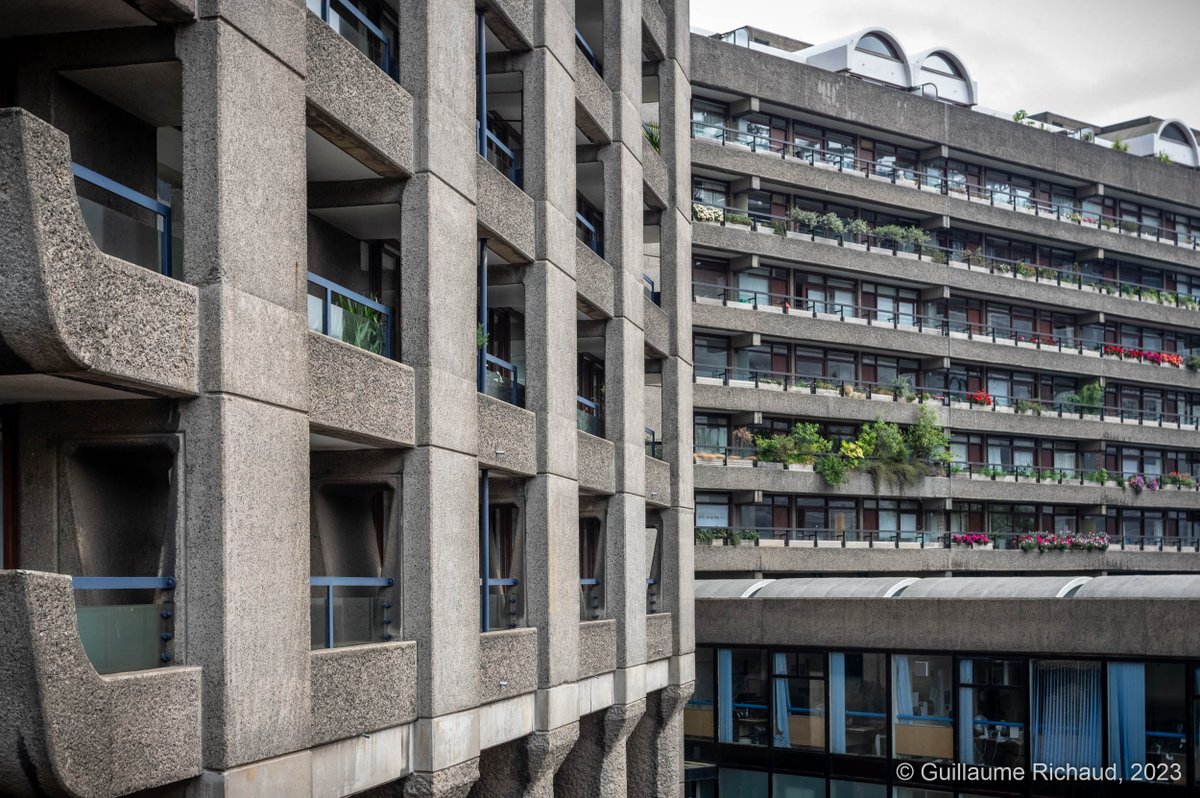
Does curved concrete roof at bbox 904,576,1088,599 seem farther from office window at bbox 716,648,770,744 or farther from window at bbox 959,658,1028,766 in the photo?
office window at bbox 716,648,770,744

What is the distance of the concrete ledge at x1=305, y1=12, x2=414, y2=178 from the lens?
13328 mm

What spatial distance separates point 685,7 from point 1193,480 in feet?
128

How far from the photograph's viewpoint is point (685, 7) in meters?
30.0

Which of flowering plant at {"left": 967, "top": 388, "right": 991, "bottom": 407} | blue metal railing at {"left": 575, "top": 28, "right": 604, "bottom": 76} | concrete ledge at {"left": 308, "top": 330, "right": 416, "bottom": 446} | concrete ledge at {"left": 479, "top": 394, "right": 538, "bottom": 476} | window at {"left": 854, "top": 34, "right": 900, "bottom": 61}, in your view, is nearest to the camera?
concrete ledge at {"left": 308, "top": 330, "right": 416, "bottom": 446}

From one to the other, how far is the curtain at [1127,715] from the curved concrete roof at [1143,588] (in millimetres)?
1397

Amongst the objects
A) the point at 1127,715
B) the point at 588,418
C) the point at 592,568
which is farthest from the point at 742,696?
the point at 588,418

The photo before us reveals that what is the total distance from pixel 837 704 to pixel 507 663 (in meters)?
13.0

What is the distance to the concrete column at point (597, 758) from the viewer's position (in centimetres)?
2341

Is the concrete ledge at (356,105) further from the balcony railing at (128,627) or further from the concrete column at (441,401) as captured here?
the balcony railing at (128,627)

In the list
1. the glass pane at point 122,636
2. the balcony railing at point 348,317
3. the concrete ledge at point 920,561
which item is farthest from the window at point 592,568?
the concrete ledge at point 920,561

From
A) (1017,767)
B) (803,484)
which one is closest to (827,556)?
(803,484)

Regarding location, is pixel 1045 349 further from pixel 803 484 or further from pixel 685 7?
pixel 685 7

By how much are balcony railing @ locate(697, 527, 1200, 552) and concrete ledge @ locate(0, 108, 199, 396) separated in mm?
35773

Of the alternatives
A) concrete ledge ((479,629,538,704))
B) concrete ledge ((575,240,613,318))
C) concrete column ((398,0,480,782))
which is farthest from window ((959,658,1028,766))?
concrete column ((398,0,480,782))
